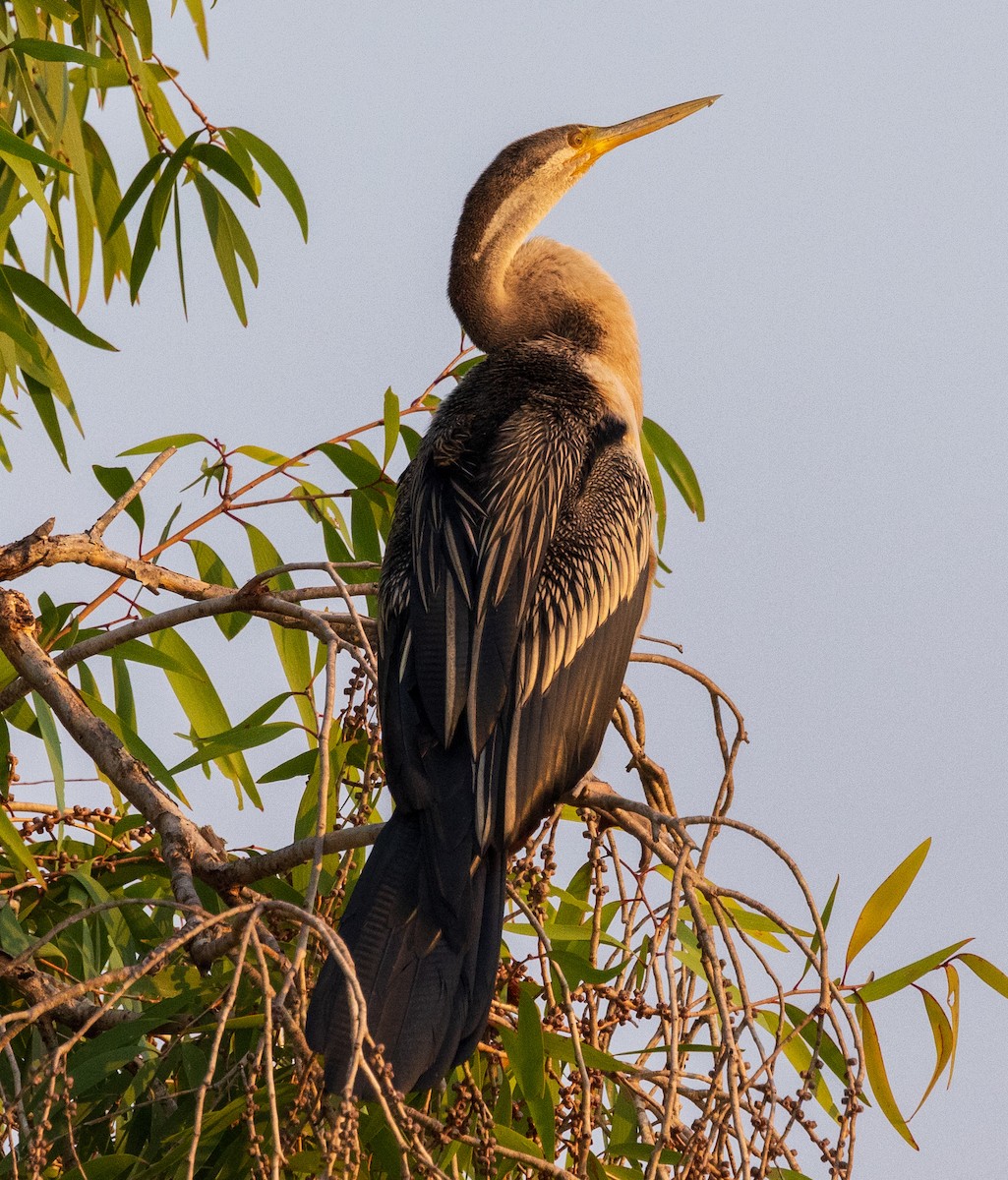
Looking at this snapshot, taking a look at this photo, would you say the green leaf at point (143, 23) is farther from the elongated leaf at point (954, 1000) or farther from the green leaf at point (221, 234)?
the elongated leaf at point (954, 1000)

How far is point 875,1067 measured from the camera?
1788mm

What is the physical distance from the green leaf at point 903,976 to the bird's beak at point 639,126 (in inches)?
76.5

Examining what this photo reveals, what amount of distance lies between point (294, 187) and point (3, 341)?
2.20ft

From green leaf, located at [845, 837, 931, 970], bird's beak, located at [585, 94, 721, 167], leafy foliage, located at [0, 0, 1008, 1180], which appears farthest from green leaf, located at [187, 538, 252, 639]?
green leaf, located at [845, 837, 931, 970]

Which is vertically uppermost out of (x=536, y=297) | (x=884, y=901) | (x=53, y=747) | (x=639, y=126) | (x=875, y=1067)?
(x=639, y=126)

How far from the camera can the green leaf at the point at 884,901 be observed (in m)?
1.77

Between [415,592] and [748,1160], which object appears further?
[415,592]

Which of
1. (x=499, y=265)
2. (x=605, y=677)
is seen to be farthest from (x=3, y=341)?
(x=605, y=677)

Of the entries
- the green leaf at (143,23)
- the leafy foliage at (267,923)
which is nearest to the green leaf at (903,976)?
the leafy foliage at (267,923)

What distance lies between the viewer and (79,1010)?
1.92m

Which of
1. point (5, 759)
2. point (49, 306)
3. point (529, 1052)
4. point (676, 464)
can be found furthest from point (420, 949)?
point (676, 464)

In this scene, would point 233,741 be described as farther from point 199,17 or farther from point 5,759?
point 199,17

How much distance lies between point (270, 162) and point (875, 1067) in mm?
1850

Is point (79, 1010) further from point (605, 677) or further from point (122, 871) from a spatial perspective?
point (605, 677)
